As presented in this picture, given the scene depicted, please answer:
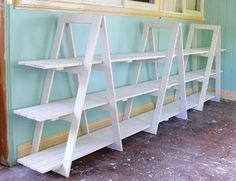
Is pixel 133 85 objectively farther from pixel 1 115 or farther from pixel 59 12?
pixel 1 115

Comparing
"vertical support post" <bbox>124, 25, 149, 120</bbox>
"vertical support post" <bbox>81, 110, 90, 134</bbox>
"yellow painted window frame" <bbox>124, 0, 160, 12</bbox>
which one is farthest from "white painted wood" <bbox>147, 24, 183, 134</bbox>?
"vertical support post" <bbox>81, 110, 90, 134</bbox>

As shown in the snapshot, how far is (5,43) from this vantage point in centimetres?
216

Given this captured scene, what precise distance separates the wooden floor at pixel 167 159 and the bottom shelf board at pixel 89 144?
0.10 m

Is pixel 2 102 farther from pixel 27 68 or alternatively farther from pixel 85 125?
pixel 85 125

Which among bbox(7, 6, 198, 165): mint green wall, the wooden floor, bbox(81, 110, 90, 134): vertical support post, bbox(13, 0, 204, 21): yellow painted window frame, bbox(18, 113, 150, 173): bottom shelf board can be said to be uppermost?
bbox(13, 0, 204, 21): yellow painted window frame

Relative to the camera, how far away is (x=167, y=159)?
2.56 metres

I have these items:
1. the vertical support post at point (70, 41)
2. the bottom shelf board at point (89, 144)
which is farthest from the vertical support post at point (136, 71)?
the vertical support post at point (70, 41)

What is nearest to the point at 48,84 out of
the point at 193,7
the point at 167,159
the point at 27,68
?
the point at 27,68

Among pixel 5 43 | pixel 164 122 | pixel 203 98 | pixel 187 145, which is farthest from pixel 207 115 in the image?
pixel 5 43

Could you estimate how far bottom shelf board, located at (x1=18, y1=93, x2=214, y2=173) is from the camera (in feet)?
7.13

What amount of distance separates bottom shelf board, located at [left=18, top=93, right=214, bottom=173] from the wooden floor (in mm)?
104

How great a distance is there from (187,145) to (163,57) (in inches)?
34.5

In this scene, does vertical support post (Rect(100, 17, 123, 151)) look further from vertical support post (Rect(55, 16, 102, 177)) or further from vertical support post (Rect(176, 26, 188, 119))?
vertical support post (Rect(176, 26, 188, 119))

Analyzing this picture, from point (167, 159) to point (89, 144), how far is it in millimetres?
620
